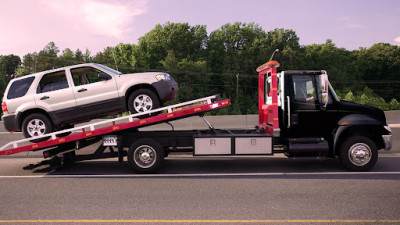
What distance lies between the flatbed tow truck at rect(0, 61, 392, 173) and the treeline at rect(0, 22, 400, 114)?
6616 cm

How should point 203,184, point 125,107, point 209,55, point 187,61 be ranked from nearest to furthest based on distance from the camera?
point 203,184, point 125,107, point 187,61, point 209,55

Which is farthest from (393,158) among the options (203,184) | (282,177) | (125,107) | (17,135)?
(17,135)

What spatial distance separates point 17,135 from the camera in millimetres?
13000

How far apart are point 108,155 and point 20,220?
3455 mm

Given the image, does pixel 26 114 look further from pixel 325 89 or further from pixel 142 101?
pixel 325 89

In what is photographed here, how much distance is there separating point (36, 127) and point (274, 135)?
565 centimetres

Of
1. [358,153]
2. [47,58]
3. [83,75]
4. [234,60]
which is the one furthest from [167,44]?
[358,153]

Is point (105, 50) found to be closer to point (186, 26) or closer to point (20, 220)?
point (186, 26)

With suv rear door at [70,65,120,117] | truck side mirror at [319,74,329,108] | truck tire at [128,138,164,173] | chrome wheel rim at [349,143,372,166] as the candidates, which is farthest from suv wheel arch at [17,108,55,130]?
chrome wheel rim at [349,143,372,166]

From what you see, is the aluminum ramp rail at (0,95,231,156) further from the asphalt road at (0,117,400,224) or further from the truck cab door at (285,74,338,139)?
the truck cab door at (285,74,338,139)

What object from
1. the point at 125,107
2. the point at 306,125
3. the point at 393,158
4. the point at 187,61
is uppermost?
the point at 187,61

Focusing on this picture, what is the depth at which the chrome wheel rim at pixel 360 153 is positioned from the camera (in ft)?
25.4

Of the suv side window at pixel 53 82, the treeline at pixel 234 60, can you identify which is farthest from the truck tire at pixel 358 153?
the treeline at pixel 234 60

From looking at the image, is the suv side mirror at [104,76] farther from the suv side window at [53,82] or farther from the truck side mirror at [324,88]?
the truck side mirror at [324,88]
